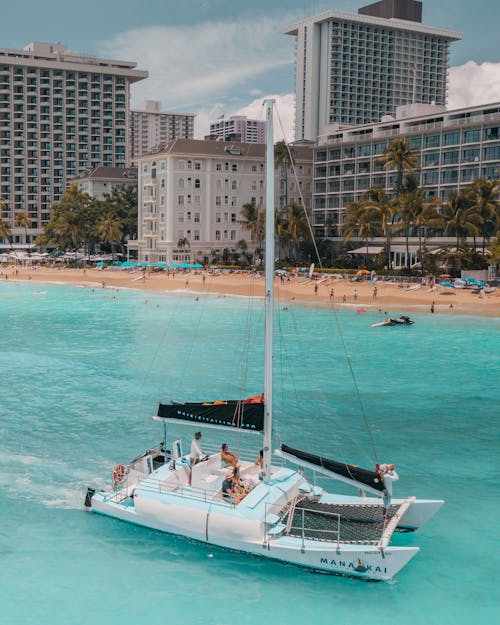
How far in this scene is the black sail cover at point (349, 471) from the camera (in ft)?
70.0

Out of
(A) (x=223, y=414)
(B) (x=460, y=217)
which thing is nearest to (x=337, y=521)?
(A) (x=223, y=414)

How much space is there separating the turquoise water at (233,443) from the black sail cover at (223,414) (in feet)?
12.5

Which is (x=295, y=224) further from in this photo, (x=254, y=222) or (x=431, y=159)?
(x=431, y=159)

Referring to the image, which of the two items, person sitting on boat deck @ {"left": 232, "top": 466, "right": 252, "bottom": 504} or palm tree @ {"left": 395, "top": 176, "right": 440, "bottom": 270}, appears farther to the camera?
palm tree @ {"left": 395, "top": 176, "right": 440, "bottom": 270}

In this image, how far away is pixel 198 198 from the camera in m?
138

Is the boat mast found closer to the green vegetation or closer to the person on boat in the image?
the person on boat

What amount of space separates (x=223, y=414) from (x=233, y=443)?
9.02 m

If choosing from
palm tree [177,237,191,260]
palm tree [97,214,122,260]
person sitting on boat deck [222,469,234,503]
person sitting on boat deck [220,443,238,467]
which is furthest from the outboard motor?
palm tree [97,214,122,260]

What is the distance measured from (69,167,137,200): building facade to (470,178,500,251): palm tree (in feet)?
313

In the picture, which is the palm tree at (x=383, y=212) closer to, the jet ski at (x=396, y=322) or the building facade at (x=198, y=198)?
the building facade at (x=198, y=198)

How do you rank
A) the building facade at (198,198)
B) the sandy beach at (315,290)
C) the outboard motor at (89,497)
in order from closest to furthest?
the outboard motor at (89,497), the sandy beach at (315,290), the building facade at (198,198)

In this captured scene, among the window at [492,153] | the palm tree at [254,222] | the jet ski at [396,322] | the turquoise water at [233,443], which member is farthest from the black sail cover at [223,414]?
the window at [492,153]

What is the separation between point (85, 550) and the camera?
2198 centimetres

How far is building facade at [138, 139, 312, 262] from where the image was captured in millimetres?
136250
